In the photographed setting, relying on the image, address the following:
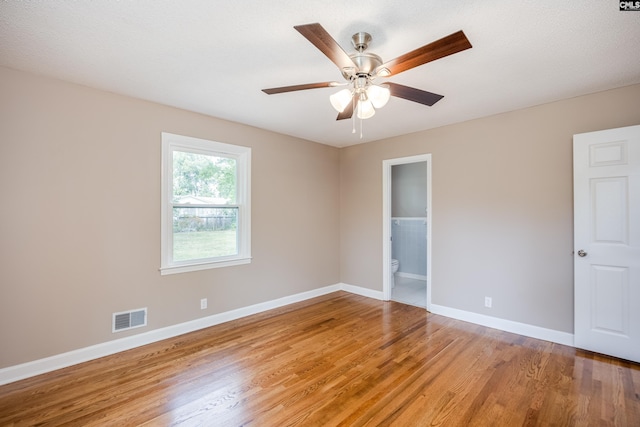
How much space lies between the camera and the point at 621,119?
2.74 m

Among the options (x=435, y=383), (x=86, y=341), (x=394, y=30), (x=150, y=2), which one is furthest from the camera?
(x=86, y=341)

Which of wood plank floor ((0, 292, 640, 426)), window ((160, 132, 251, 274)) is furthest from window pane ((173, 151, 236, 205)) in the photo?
wood plank floor ((0, 292, 640, 426))

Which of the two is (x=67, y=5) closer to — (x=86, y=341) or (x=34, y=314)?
(x=34, y=314)

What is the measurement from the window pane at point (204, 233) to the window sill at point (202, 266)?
0.10m

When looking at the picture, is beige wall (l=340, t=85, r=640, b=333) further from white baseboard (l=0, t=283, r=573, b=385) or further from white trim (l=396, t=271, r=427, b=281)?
white trim (l=396, t=271, r=427, b=281)

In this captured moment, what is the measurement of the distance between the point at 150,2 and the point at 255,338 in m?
3.02

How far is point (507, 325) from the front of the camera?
11.1 feet

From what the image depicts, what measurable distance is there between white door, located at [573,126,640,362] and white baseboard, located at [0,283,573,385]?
347mm

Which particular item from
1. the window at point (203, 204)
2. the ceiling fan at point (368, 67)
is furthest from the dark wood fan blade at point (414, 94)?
the window at point (203, 204)

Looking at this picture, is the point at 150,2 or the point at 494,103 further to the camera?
the point at 494,103

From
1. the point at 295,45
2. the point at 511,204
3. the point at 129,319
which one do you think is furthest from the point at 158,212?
the point at 511,204

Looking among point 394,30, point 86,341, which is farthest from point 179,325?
point 394,30

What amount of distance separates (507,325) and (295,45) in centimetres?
370

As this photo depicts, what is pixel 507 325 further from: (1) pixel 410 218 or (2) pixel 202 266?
(2) pixel 202 266
